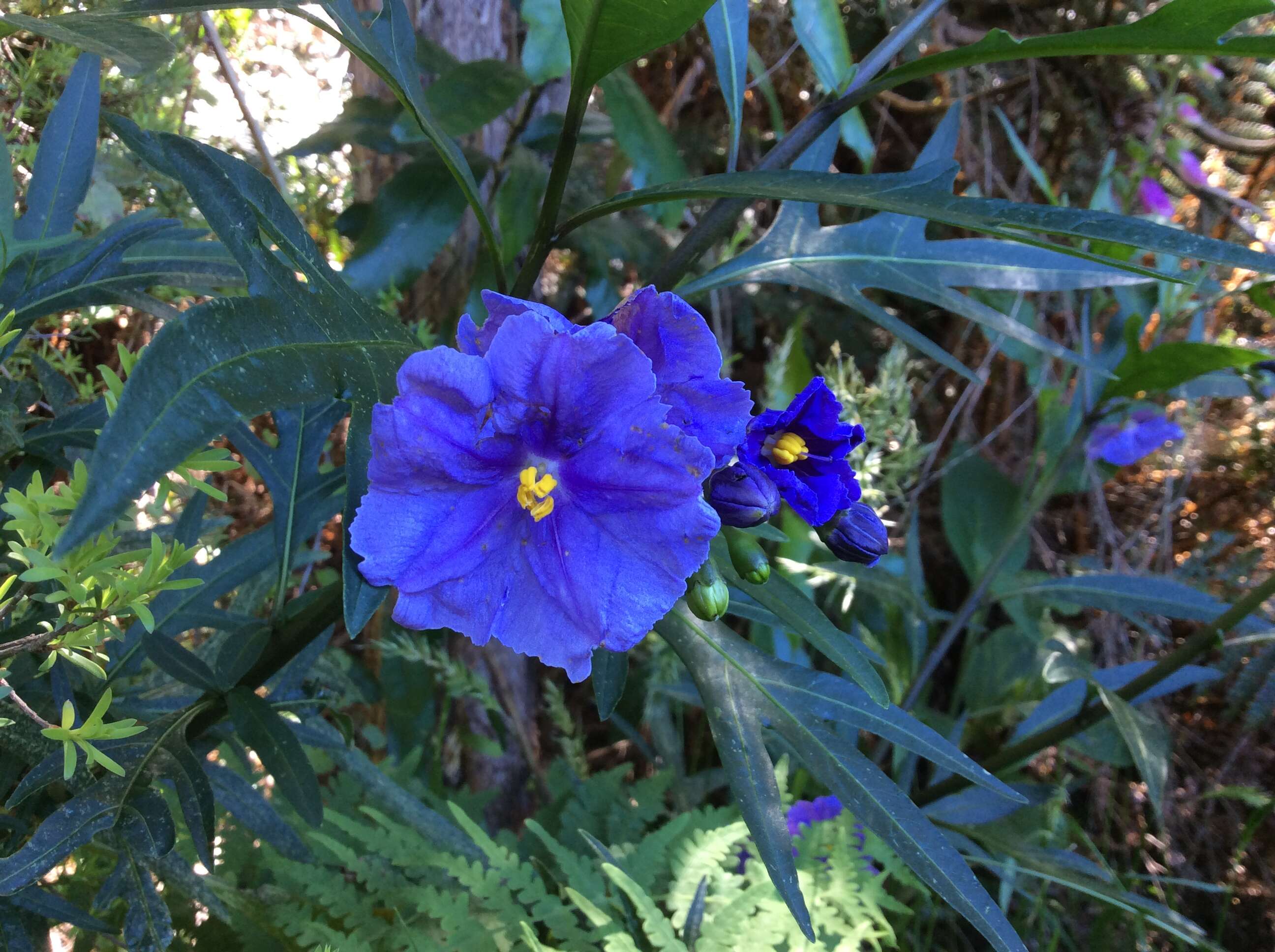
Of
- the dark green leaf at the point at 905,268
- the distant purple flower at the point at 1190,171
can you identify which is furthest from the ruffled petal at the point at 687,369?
the distant purple flower at the point at 1190,171

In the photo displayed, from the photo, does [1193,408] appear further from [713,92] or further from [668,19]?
[668,19]

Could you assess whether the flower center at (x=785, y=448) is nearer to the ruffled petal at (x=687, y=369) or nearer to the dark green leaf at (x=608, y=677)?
the ruffled petal at (x=687, y=369)

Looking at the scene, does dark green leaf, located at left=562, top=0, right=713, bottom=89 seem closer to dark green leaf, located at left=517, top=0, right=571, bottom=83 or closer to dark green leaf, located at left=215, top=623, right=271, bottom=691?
dark green leaf, located at left=215, top=623, right=271, bottom=691

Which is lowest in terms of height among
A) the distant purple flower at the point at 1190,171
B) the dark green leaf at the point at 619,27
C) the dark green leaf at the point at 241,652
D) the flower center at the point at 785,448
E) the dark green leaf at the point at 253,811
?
the distant purple flower at the point at 1190,171

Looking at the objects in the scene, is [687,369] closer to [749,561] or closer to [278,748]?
[749,561]

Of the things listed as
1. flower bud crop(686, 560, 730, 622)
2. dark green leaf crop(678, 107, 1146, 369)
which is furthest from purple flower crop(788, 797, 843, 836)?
flower bud crop(686, 560, 730, 622)

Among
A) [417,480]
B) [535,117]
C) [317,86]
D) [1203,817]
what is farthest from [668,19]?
[1203,817]

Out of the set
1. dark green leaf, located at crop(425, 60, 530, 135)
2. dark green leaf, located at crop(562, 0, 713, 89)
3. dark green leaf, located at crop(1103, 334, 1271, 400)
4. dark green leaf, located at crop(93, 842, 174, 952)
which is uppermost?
dark green leaf, located at crop(425, 60, 530, 135)
